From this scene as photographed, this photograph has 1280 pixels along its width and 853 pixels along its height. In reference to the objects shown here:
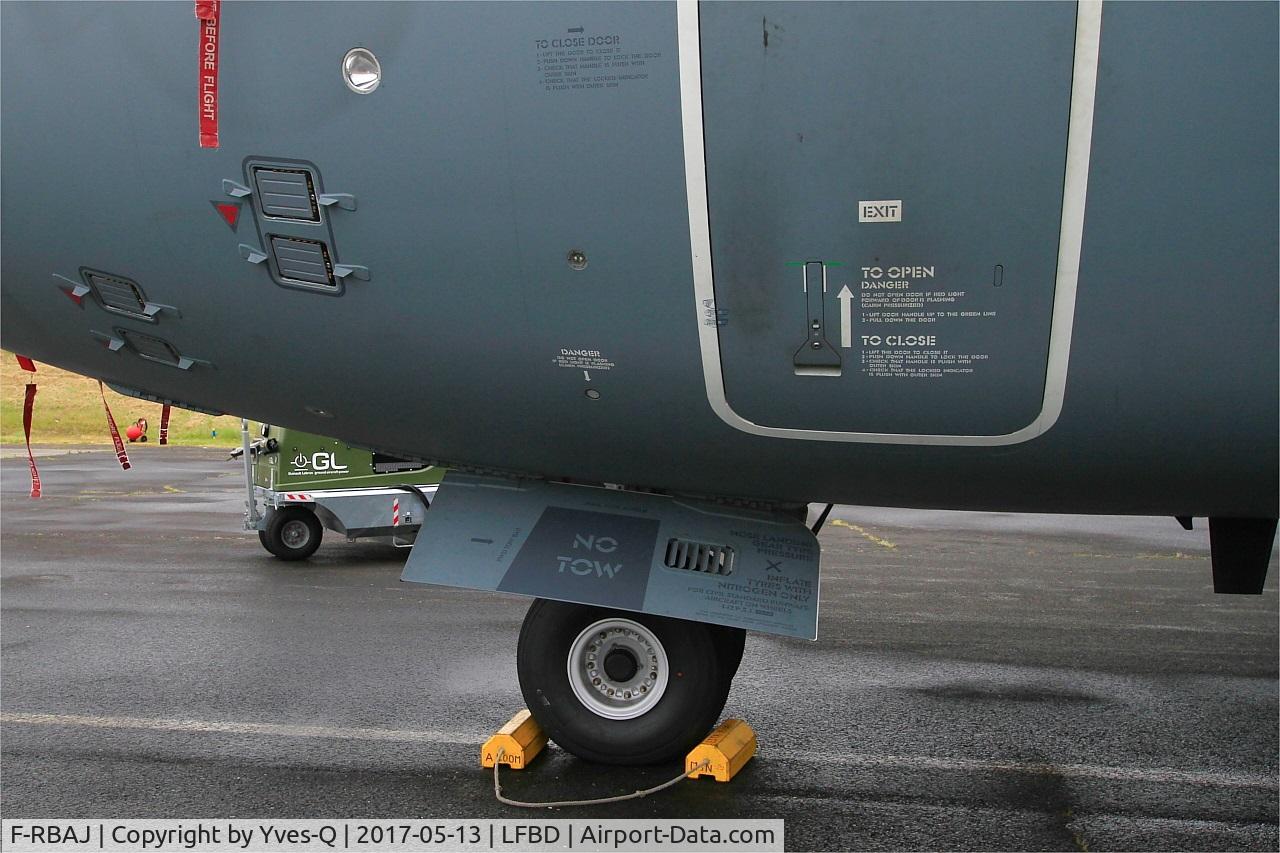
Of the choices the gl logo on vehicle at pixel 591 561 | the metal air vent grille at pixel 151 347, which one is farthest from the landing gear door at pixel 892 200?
the metal air vent grille at pixel 151 347

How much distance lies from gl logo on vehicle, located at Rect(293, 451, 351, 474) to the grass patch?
62.1 ft

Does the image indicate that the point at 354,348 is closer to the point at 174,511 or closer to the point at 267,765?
the point at 267,765

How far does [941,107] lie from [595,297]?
1212 mm

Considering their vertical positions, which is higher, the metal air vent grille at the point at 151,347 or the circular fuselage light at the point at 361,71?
the circular fuselage light at the point at 361,71

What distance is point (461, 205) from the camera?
3801mm

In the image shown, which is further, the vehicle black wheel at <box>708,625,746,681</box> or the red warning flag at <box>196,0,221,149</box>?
the vehicle black wheel at <box>708,625,746,681</box>

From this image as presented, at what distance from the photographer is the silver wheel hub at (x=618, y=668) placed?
4723mm

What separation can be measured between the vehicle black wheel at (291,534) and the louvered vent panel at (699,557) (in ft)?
26.9

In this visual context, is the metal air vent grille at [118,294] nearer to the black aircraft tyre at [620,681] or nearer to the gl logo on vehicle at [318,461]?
the black aircraft tyre at [620,681]

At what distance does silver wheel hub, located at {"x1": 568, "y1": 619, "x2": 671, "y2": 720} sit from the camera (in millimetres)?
4723

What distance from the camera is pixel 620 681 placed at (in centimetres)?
475

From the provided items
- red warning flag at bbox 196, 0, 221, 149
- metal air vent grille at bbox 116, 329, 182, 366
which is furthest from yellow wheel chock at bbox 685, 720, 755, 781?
red warning flag at bbox 196, 0, 221, 149

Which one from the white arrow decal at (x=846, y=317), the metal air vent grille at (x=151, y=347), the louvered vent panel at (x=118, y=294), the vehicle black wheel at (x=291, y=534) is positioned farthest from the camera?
the vehicle black wheel at (x=291, y=534)

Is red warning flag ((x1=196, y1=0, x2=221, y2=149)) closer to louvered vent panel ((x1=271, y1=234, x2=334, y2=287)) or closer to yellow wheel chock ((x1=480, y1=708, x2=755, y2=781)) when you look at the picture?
louvered vent panel ((x1=271, y1=234, x2=334, y2=287))
